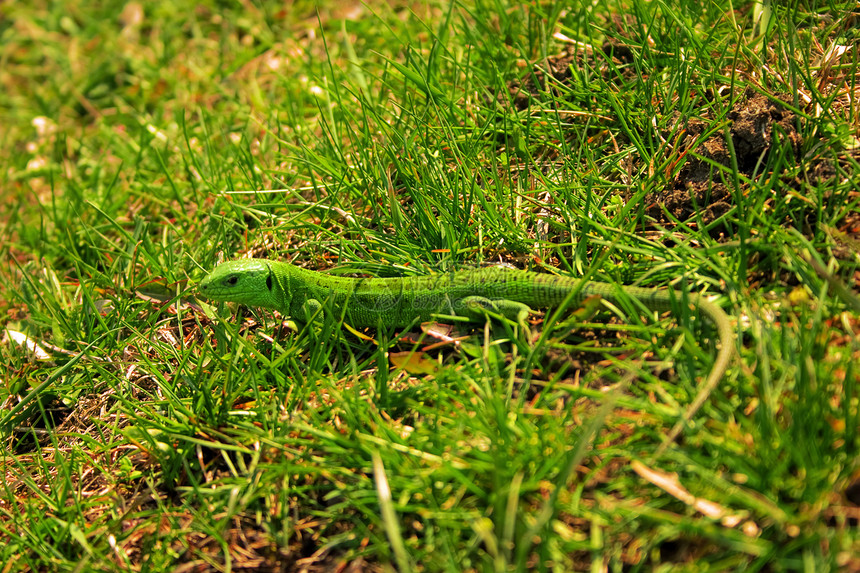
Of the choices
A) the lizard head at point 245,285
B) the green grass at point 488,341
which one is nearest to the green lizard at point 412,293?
the lizard head at point 245,285

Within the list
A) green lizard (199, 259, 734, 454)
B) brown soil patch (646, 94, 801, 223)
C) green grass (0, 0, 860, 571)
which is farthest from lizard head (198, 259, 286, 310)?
brown soil patch (646, 94, 801, 223)

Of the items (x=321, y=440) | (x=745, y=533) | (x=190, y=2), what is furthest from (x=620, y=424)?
(x=190, y=2)

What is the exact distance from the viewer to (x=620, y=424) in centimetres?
299

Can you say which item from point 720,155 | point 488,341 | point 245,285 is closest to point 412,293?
point 488,341

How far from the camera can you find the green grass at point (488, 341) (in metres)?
2.71

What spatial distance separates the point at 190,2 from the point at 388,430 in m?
6.75

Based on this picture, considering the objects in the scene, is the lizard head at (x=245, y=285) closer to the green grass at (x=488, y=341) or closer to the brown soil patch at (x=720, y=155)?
the green grass at (x=488, y=341)

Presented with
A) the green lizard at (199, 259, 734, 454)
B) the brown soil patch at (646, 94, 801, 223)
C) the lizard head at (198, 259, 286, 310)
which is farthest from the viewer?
the lizard head at (198, 259, 286, 310)

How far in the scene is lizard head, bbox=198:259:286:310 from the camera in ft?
13.5

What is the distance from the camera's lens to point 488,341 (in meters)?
3.51

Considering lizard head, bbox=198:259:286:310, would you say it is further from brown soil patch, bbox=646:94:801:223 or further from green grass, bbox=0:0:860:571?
brown soil patch, bbox=646:94:801:223

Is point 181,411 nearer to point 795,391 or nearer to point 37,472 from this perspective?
point 37,472

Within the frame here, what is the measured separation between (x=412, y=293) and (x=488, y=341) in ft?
1.93

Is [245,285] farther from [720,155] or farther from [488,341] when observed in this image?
[720,155]
